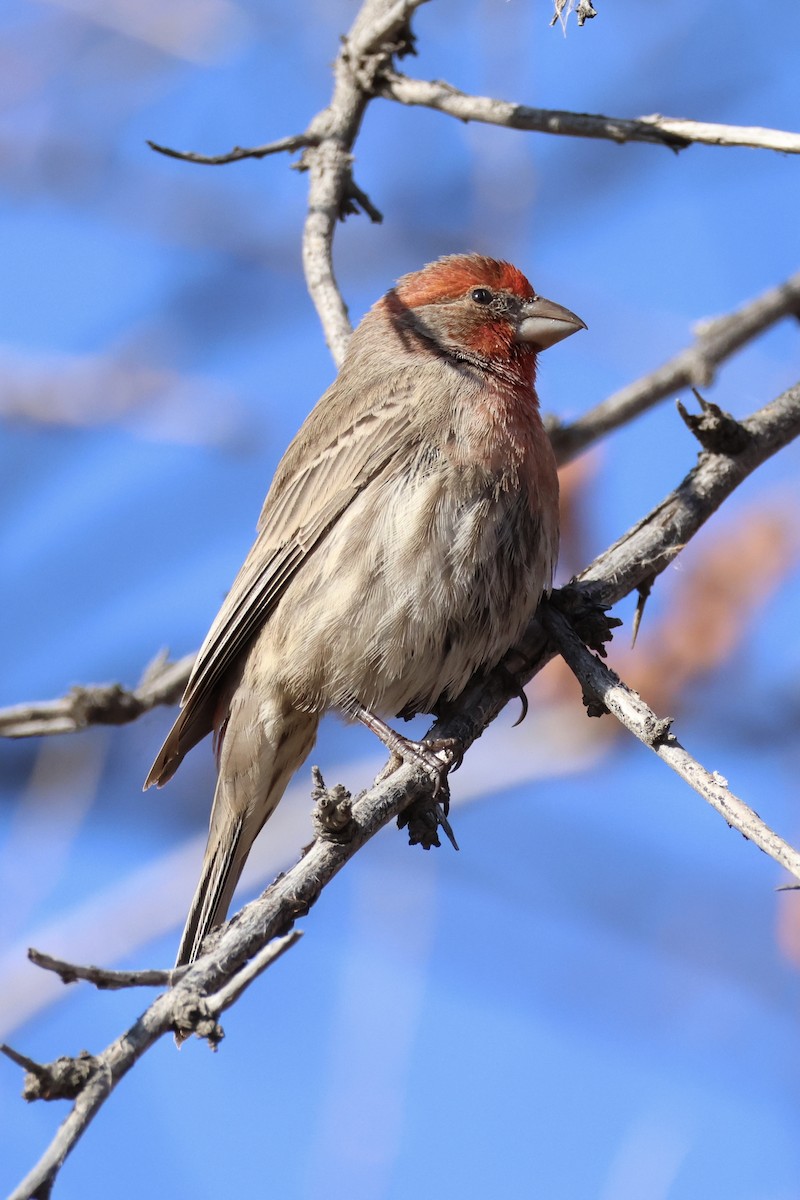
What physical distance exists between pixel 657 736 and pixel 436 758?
940 mm

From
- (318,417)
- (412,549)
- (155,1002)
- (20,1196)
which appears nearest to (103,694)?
(412,549)

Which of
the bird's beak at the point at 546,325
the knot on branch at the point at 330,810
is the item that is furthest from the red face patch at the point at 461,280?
the knot on branch at the point at 330,810

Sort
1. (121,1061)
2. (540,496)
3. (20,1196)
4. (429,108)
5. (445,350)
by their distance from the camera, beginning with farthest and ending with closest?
1. (445,350)
2. (429,108)
3. (540,496)
4. (121,1061)
5. (20,1196)

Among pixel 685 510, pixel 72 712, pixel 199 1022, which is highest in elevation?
pixel 685 510

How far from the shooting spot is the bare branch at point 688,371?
5.49 metres

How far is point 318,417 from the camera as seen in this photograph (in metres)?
5.36

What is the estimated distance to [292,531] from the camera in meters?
5.04

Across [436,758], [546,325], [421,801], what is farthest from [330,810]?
[546,325]

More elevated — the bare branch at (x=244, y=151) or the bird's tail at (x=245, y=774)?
the bare branch at (x=244, y=151)

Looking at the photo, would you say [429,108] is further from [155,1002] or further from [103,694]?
[155,1002]

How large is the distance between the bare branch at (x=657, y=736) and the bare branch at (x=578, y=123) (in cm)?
152

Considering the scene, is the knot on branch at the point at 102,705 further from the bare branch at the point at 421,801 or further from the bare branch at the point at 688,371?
the bare branch at the point at 688,371

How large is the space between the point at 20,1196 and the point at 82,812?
9.88 feet

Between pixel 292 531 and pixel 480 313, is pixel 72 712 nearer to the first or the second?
pixel 292 531
